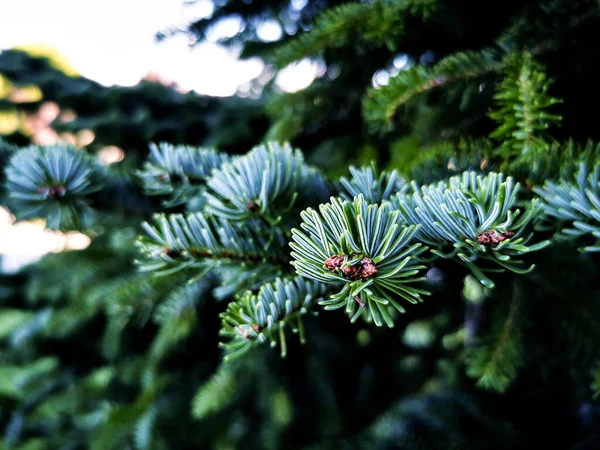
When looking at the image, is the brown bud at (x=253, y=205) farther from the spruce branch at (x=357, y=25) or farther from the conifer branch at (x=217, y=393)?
the conifer branch at (x=217, y=393)

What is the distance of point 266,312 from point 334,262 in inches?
4.0

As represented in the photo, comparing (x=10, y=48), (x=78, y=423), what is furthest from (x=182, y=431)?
(x=10, y=48)

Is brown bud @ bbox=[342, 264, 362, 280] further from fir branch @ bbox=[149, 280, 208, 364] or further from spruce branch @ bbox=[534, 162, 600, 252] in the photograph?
fir branch @ bbox=[149, 280, 208, 364]

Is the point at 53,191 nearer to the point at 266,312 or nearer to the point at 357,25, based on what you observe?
the point at 266,312

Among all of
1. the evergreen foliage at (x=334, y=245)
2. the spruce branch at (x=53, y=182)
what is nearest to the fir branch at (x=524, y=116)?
the evergreen foliage at (x=334, y=245)

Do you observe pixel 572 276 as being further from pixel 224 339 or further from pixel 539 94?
pixel 224 339

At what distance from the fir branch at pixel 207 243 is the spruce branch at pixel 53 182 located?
13 centimetres

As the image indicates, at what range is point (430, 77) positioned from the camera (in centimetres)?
43

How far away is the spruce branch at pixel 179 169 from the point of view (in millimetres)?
391

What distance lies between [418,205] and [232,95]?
2.60ft

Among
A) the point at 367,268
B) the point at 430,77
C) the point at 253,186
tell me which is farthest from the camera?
the point at 430,77

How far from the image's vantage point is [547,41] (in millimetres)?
432

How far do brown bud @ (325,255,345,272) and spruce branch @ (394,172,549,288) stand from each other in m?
0.06

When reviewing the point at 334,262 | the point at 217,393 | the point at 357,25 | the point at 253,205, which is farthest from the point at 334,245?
the point at 217,393
